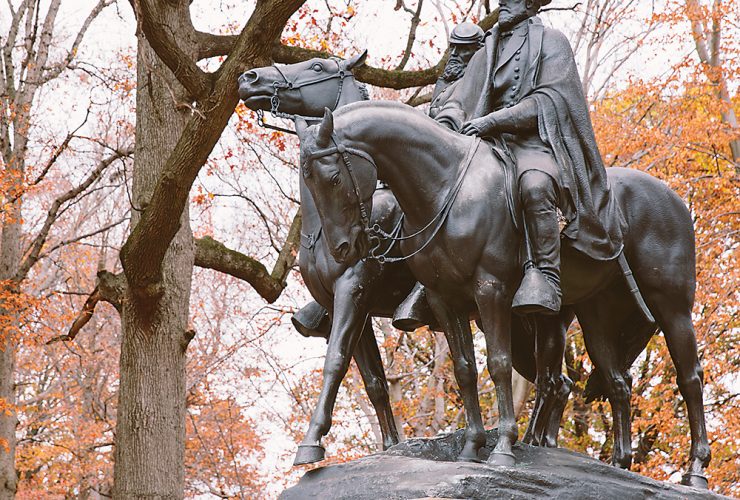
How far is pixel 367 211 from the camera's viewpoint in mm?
5699

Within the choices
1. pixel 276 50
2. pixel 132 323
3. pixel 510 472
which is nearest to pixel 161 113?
pixel 276 50

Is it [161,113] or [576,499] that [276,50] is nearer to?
[161,113]

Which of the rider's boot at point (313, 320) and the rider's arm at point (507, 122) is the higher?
the rider's arm at point (507, 122)

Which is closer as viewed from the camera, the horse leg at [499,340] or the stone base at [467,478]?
the stone base at [467,478]

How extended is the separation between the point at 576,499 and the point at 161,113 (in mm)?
7867

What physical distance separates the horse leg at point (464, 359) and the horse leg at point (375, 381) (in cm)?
88

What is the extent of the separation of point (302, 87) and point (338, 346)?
1.87 m

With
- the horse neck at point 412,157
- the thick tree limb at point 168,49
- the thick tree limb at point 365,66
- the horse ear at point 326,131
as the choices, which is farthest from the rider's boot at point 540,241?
the thick tree limb at point 365,66

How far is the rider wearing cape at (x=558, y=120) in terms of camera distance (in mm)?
6273

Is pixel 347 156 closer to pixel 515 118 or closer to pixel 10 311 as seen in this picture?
pixel 515 118

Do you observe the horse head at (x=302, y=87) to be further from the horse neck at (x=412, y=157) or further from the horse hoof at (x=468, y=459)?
the horse hoof at (x=468, y=459)

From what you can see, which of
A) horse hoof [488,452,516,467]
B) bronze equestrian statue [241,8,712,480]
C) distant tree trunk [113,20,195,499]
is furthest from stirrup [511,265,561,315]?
distant tree trunk [113,20,195,499]

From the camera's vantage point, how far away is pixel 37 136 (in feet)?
59.6

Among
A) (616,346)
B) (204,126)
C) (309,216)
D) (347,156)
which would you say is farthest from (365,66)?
(347,156)
